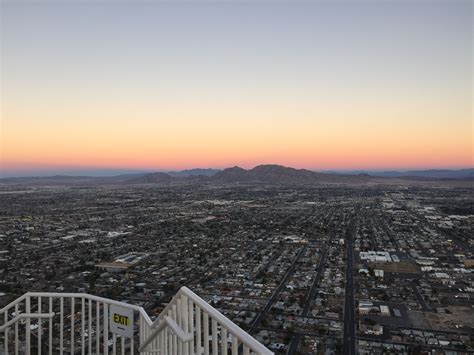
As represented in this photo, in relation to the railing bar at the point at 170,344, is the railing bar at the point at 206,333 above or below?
above

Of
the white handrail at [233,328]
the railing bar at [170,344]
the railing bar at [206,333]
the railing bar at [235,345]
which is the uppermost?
the white handrail at [233,328]

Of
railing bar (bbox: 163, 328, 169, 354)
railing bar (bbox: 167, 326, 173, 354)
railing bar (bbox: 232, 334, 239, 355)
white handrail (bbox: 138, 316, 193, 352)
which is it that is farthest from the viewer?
railing bar (bbox: 163, 328, 169, 354)

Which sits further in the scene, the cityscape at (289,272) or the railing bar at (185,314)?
the cityscape at (289,272)

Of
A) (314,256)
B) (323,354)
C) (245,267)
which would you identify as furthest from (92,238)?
(323,354)

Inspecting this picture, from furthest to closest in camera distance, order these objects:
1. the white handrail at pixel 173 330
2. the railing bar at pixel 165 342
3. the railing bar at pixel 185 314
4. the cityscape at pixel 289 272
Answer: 1. the cityscape at pixel 289 272
2. the railing bar at pixel 165 342
3. the railing bar at pixel 185 314
4. the white handrail at pixel 173 330

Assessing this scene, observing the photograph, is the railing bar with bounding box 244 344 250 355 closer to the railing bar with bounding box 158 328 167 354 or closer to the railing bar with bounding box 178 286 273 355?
the railing bar with bounding box 178 286 273 355

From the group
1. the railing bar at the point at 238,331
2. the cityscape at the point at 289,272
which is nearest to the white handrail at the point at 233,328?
the railing bar at the point at 238,331

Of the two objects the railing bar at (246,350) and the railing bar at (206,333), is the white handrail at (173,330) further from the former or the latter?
the railing bar at (246,350)

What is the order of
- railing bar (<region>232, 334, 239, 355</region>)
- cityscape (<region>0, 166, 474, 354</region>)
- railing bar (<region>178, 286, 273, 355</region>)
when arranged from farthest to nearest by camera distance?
cityscape (<region>0, 166, 474, 354</region>), railing bar (<region>232, 334, 239, 355</region>), railing bar (<region>178, 286, 273, 355</region>)

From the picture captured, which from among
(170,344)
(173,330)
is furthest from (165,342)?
(173,330)

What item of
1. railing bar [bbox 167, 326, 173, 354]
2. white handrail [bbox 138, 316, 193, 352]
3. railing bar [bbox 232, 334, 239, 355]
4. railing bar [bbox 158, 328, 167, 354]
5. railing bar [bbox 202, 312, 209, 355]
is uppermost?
railing bar [bbox 232, 334, 239, 355]

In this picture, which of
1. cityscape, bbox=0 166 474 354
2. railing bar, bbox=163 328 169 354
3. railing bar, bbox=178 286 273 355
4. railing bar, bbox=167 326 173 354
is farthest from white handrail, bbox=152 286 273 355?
cityscape, bbox=0 166 474 354
